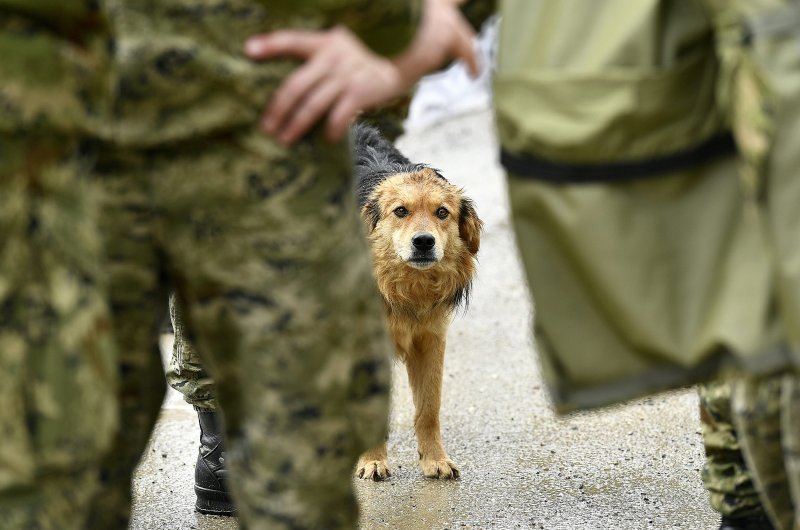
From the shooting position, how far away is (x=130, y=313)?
174cm

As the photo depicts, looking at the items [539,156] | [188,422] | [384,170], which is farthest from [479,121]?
[539,156]

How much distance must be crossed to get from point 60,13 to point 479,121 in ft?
24.9

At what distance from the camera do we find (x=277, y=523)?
5.68 feet

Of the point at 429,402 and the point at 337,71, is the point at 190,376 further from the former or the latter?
the point at 337,71

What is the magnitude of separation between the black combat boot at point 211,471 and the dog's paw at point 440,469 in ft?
2.58

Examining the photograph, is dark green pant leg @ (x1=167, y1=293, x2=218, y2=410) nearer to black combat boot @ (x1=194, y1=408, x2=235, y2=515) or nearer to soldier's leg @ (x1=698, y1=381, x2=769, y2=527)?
black combat boot @ (x1=194, y1=408, x2=235, y2=515)

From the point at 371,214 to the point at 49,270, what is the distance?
3.28 meters

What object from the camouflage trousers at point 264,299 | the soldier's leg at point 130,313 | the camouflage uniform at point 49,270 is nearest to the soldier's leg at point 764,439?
the camouflage trousers at point 264,299

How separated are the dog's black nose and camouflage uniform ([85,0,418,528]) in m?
2.93

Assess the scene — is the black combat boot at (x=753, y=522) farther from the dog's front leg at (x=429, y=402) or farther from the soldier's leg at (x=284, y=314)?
the dog's front leg at (x=429, y=402)

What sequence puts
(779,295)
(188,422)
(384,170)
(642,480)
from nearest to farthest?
(779,295), (642,480), (188,422), (384,170)

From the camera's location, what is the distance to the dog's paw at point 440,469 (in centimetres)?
398

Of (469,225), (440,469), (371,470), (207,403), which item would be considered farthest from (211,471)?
(469,225)

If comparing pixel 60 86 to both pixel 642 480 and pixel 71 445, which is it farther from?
pixel 642 480
